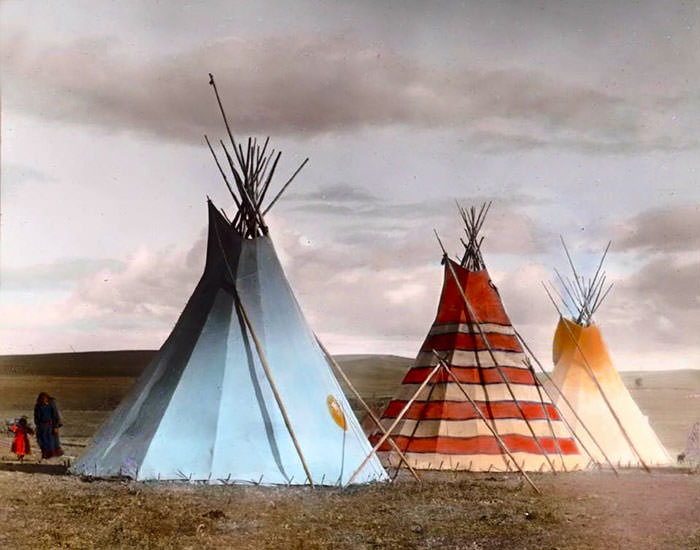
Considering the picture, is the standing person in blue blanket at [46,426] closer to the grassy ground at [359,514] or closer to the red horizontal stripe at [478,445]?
the grassy ground at [359,514]

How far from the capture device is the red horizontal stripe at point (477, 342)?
37.0ft

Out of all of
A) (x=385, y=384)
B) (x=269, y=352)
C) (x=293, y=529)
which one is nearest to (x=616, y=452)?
(x=269, y=352)

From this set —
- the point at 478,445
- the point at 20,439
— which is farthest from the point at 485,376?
the point at 20,439

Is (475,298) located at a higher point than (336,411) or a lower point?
higher

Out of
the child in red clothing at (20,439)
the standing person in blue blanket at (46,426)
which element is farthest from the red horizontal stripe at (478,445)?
the child in red clothing at (20,439)

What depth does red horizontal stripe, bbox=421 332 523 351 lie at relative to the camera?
11266 mm

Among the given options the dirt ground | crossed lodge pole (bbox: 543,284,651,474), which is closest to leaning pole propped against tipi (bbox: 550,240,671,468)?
crossed lodge pole (bbox: 543,284,651,474)

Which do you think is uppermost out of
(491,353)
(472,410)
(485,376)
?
(491,353)

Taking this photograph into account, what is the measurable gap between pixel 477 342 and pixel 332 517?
4.81 m

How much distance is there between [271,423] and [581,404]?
5.82 metres

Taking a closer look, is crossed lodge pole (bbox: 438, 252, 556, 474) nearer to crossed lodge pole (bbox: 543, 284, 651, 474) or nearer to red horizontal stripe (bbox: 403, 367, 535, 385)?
red horizontal stripe (bbox: 403, 367, 535, 385)

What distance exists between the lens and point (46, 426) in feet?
35.8

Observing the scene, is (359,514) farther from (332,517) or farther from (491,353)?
(491,353)

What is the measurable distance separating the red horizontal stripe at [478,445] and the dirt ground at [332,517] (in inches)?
74.9
